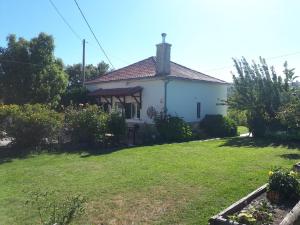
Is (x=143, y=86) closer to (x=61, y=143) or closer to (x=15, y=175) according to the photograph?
(x=61, y=143)

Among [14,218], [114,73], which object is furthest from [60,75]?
[14,218]

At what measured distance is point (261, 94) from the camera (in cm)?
2239

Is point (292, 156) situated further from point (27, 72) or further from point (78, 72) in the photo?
point (78, 72)

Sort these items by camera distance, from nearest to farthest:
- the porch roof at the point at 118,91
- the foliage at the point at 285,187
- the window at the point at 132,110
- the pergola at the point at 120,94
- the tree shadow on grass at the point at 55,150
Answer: the foliage at the point at 285,187 < the tree shadow on grass at the point at 55,150 < the porch roof at the point at 118,91 < the pergola at the point at 120,94 < the window at the point at 132,110

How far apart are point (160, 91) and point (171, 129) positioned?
2.91m

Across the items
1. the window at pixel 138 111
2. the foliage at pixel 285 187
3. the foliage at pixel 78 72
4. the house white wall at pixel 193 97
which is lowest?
the foliage at pixel 285 187

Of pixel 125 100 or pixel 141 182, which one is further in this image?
pixel 125 100

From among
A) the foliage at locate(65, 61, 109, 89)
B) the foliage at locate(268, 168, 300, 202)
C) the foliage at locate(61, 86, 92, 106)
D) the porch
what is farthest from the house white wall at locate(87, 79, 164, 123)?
the foliage at locate(65, 61, 109, 89)

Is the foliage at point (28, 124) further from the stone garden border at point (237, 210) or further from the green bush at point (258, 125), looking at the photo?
the green bush at point (258, 125)

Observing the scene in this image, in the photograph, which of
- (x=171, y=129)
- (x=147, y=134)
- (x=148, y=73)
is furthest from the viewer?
(x=148, y=73)

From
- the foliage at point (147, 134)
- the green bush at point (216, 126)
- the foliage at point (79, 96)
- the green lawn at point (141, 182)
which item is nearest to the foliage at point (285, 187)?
the green lawn at point (141, 182)

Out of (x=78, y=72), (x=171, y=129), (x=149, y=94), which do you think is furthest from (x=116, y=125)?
(x=78, y=72)

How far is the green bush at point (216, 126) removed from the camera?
76.1ft

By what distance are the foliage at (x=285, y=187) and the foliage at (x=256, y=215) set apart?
0.44m
